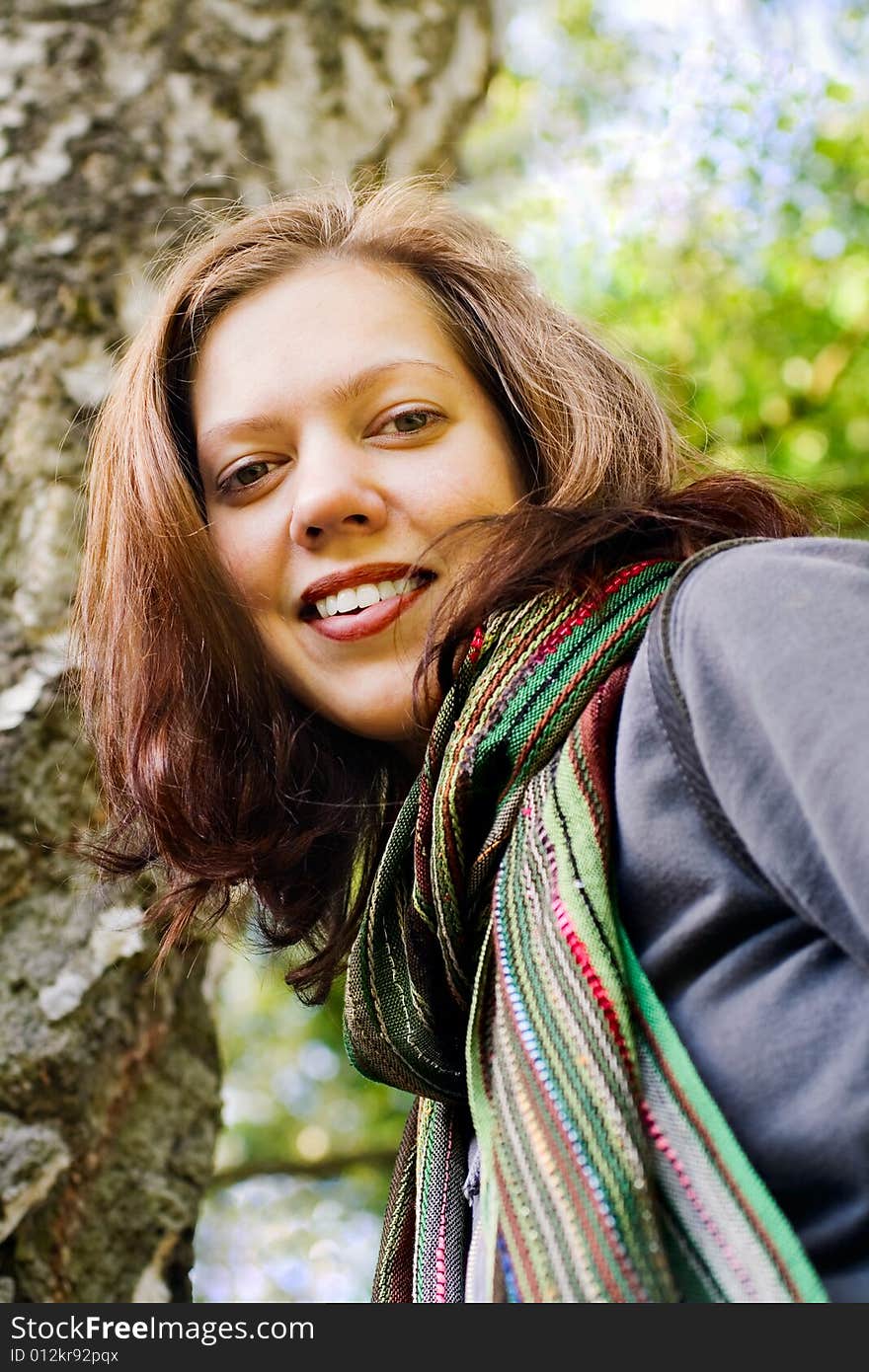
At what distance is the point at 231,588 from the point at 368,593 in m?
0.23

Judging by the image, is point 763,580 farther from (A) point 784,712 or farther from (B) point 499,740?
(B) point 499,740

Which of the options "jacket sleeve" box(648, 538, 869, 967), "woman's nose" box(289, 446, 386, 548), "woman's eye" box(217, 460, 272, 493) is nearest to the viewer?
"jacket sleeve" box(648, 538, 869, 967)

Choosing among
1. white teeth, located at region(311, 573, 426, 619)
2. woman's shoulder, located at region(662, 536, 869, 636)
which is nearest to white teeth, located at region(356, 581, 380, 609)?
white teeth, located at region(311, 573, 426, 619)

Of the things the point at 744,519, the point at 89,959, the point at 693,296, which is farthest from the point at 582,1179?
the point at 693,296

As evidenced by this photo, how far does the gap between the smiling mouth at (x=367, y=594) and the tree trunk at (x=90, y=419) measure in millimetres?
525

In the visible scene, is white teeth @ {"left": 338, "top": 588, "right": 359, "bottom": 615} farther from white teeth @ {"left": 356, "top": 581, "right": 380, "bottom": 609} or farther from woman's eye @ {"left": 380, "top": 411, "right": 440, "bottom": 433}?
woman's eye @ {"left": 380, "top": 411, "right": 440, "bottom": 433}

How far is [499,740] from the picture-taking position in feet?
4.30

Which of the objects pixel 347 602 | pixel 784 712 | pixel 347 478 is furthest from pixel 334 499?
pixel 784 712

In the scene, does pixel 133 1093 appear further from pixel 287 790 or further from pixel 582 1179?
pixel 582 1179

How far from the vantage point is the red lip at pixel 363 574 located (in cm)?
166

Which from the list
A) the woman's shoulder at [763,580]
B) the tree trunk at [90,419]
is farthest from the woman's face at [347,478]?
the woman's shoulder at [763,580]

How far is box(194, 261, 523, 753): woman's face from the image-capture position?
166 centimetres

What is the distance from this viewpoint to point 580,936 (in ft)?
3.67

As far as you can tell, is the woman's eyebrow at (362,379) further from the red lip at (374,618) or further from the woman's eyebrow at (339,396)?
the red lip at (374,618)
